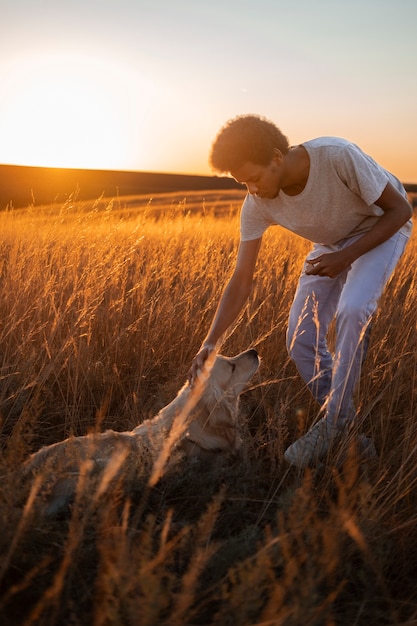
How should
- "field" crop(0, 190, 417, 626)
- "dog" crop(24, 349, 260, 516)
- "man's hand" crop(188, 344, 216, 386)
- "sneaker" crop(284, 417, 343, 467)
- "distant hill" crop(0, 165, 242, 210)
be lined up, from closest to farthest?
"field" crop(0, 190, 417, 626), "dog" crop(24, 349, 260, 516), "sneaker" crop(284, 417, 343, 467), "man's hand" crop(188, 344, 216, 386), "distant hill" crop(0, 165, 242, 210)

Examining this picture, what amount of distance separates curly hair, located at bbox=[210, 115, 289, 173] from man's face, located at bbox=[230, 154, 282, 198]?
0.03 m

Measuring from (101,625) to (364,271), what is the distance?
1994 millimetres

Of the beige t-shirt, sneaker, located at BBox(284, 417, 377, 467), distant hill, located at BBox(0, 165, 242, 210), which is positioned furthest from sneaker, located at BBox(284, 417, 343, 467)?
distant hill, located at BBox(0, 165, 242, 210)

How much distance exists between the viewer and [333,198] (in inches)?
123

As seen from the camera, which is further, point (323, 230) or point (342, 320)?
point (323, 230)

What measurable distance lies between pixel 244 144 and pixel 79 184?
1123 inches

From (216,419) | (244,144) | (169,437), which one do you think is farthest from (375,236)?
(169,437)

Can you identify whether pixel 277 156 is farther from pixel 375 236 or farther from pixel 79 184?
pixel 79 184

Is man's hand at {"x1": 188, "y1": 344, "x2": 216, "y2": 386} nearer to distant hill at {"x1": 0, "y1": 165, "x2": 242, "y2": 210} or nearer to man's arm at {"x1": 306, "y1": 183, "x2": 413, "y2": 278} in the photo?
man's arm at {"x1": 306, "y1": 183, "x2": 413, "y2": 278}

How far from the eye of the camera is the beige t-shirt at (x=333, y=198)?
9.93ft

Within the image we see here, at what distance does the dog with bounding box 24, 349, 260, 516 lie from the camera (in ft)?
7.68

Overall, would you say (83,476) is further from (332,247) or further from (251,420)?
(332,247)

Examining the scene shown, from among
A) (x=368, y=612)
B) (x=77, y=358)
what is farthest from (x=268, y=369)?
(x=368, y=612)

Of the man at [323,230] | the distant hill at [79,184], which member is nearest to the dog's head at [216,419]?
the man at [323,230]
